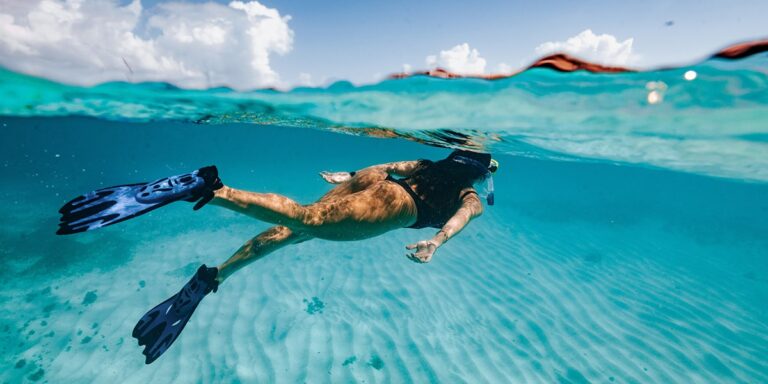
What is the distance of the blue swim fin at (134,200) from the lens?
338cm

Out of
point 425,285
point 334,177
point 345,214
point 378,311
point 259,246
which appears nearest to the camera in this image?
point 345,214

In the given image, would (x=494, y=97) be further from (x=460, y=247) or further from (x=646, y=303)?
(x=646, y=303)

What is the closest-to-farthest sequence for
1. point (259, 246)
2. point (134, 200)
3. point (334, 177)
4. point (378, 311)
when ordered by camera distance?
point (134, 200)
point (259, 246)
point (334, 177)
point (378, 311)

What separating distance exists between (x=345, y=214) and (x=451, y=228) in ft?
4.84

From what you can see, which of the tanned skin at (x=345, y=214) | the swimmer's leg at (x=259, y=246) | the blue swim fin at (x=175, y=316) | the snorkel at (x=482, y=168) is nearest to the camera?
the tanned skin at (x=345, y=214)

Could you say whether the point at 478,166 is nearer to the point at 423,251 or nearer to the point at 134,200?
the point at 423,251

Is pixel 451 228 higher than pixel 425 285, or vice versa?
pixel 451 228

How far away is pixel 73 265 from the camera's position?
458 inches

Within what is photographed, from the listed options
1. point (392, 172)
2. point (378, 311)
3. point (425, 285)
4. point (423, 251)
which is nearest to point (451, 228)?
point (423, 251)

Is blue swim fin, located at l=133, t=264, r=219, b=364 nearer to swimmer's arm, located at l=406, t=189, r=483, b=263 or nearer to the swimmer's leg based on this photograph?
the swimmer's leg

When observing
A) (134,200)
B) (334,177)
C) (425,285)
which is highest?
(134,200)

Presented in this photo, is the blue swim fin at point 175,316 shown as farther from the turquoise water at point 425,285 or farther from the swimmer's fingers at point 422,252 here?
the swimmer's fingers at point 422,252

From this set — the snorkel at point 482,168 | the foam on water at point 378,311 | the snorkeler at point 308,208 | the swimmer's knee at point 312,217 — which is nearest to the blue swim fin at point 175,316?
the snorkeler at point 308,208

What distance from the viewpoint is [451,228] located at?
4.28 m
